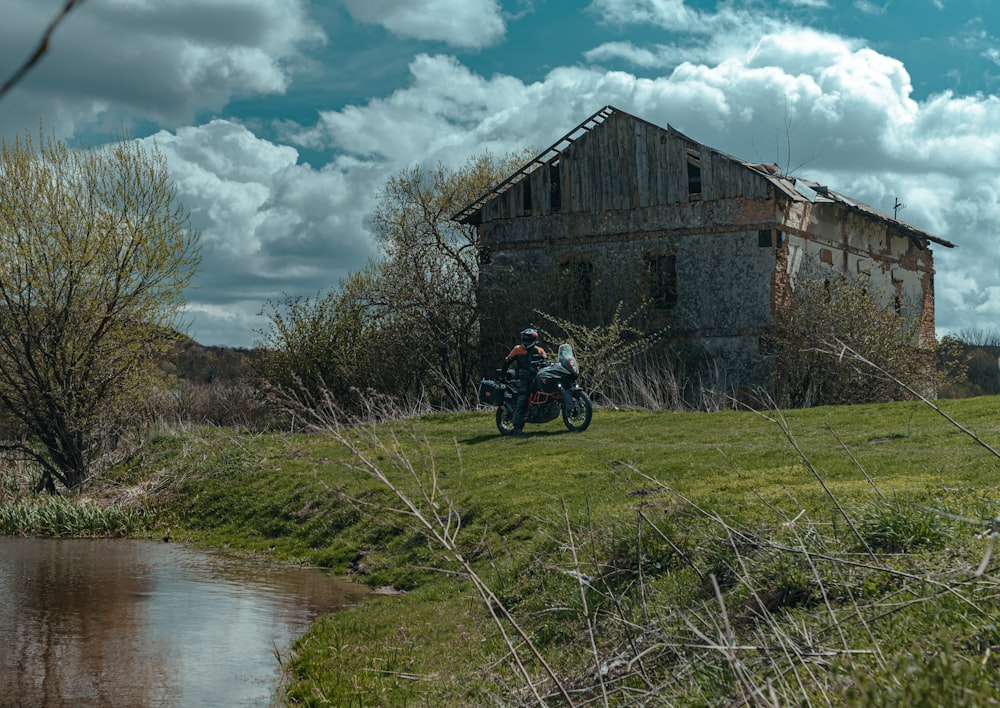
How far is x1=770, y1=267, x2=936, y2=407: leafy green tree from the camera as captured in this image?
84.4 ft

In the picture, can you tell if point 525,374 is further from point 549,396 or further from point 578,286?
point 578,286

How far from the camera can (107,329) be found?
2462 cm

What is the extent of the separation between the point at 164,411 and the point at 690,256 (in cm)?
1730

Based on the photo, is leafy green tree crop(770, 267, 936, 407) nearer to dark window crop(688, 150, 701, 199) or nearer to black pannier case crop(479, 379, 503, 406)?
dark window crop(688, 150, 701, 199)

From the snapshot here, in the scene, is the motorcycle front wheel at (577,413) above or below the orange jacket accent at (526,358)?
below

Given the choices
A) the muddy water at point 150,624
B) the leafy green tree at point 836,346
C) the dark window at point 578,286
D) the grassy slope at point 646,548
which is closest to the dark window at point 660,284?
the dark window at point 578,286

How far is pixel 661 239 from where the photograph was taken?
3019 cm

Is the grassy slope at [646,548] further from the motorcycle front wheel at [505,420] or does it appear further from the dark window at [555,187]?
the dark window at [555,187]

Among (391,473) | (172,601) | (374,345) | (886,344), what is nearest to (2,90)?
(172,601)

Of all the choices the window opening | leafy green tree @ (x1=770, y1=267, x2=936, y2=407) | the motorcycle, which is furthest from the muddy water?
the window opening

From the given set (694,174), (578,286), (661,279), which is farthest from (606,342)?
(694,174)

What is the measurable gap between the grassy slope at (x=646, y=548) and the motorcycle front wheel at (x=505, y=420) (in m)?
0.79

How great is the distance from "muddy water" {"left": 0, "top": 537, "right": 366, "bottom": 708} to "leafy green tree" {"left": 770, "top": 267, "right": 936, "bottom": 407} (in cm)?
1535

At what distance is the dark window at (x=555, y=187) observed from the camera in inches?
1260
